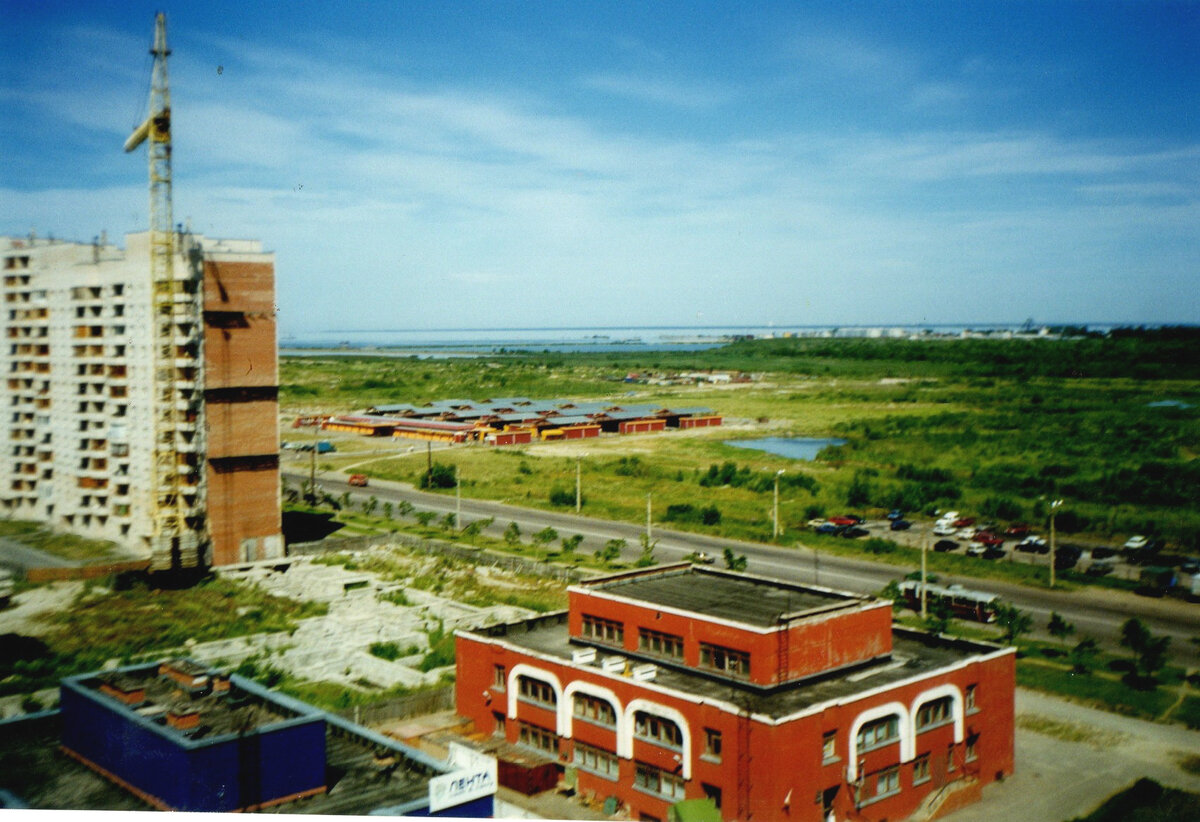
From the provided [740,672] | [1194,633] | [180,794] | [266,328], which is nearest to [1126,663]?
[1194,633]

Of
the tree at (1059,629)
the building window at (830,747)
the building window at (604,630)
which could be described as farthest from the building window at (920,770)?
the tree at (1059,629)

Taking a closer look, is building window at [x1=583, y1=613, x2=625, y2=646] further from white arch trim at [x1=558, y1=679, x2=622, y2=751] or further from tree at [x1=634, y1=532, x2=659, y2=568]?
tree at [x1=634, y1=532, x2=659, y2=568]

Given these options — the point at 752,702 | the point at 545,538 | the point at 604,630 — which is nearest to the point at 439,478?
the point at 545,538

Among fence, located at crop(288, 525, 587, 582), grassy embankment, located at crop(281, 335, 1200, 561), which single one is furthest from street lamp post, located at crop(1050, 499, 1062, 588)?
fence, located at crop(288, 525, 587, 582)

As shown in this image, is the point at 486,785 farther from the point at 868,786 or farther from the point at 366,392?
the point at 366,392

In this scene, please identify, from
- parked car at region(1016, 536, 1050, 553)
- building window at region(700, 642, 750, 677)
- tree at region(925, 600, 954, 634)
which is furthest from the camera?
parked car at region(1016, 536, 1050, 553)

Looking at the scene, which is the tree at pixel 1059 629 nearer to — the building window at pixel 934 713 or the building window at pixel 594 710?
the building window at pixel 934 713
